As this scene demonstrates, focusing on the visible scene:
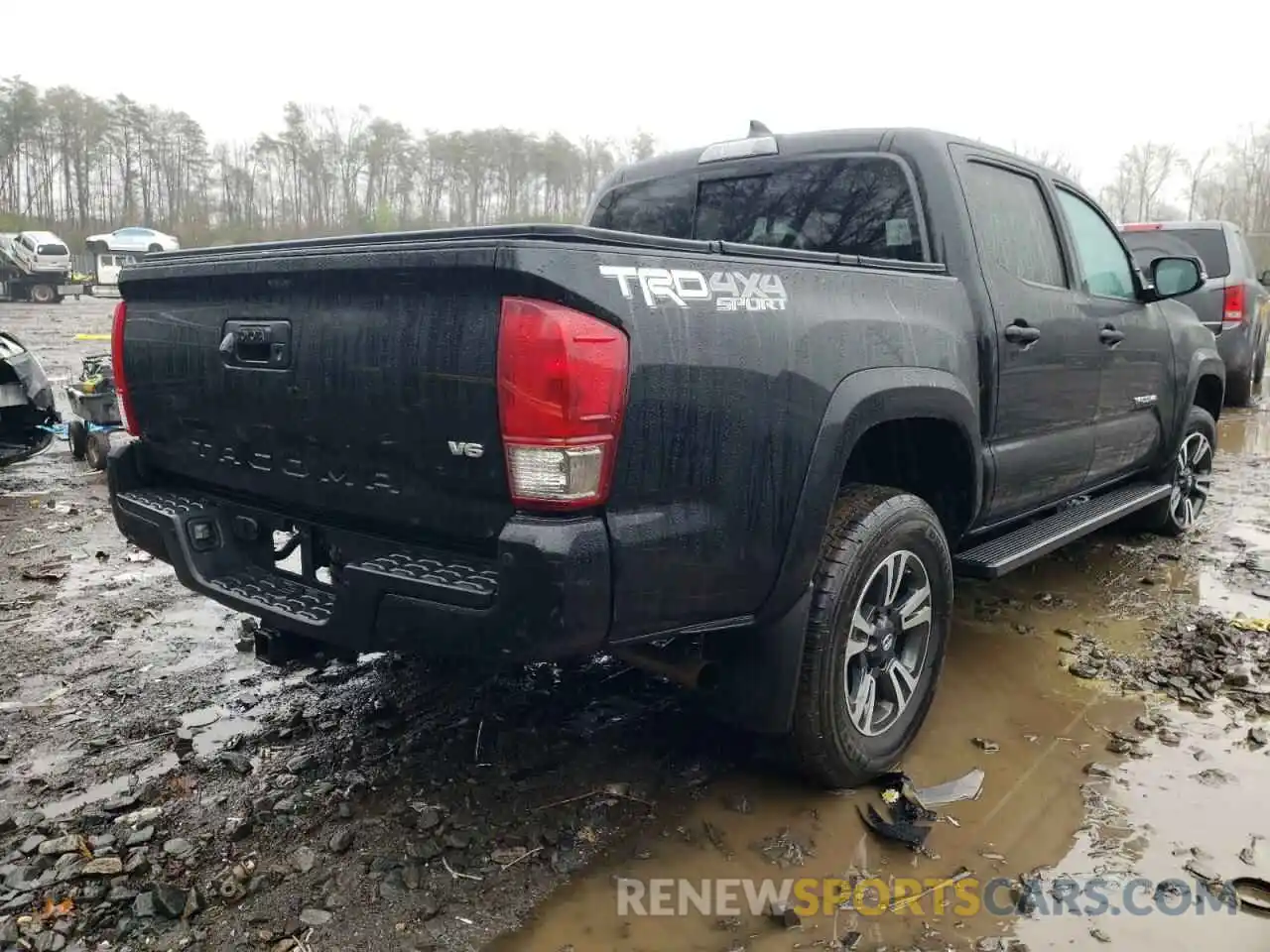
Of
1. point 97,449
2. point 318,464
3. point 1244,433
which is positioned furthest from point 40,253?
point 318,464

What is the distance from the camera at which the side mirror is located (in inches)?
176

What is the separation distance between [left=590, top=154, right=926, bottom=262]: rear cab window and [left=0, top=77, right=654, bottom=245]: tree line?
53326 mm

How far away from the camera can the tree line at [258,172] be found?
192 feet

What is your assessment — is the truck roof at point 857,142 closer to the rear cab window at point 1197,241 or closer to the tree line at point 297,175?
the rear cab window at point 1197,241

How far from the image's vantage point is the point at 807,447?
2428 millimetres

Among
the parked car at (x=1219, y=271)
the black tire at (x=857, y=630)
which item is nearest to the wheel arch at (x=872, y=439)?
the black tire at (x=857, y=630)

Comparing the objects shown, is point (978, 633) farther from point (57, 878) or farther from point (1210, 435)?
point (57, 878)

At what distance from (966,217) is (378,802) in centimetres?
275

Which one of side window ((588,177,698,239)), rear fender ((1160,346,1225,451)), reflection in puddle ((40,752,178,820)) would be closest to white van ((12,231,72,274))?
side window ((588,177,698,239))

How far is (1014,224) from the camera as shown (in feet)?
12.1

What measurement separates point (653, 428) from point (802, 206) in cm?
185

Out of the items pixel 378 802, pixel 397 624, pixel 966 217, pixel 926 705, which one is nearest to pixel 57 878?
pixel 378 802

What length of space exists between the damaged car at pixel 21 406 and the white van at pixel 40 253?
83.4 ft

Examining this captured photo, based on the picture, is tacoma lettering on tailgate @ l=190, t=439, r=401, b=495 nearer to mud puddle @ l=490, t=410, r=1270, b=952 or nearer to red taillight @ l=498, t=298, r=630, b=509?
red taillight @ l=498, t=298, r=630, b=509
